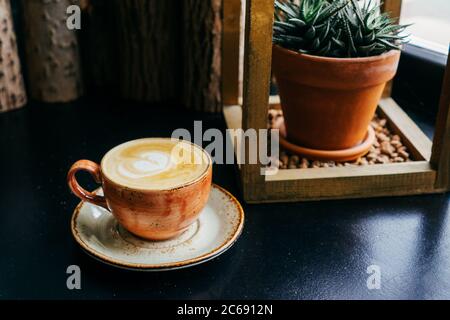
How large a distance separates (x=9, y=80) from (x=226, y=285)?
521 millimetres

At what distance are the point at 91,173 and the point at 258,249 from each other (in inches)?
7.3

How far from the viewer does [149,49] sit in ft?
3.12

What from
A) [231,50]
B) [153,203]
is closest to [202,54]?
[231,50]

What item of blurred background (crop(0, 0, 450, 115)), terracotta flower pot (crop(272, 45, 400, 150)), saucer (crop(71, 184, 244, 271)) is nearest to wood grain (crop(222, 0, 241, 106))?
blurred background (crop(0, 0, 450, 115))

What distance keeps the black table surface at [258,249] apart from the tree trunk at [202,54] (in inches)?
6.9

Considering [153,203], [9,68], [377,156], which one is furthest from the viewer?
[9,68]

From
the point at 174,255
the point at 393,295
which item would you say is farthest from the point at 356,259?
the point at 174,255

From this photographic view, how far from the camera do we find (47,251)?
0.64 m

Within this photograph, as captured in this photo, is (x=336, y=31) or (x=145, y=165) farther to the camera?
(x=336, y=31)

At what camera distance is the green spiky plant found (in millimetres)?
726

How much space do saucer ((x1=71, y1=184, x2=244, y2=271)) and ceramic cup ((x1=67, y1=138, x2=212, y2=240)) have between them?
0.01 m

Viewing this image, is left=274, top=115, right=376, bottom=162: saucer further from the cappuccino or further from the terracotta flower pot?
the cappuccino

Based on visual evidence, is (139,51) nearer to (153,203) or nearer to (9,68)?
(9,68)

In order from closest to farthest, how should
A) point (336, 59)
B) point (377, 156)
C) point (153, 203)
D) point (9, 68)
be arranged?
1. point (153, 203)
2. point (336, 59)
3. point (377, 156)
4. point (9, 68)
